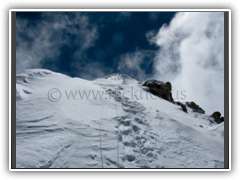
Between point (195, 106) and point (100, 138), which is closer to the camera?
point (100, 138)

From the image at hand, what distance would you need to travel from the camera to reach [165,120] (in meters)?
5.96

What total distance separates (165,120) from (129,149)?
2994 mm

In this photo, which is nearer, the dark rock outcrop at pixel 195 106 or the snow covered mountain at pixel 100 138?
the snow covered mountain at pixel 100 138

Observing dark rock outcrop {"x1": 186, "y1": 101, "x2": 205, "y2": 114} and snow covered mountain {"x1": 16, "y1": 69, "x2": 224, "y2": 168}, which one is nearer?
snow covered mountain {"x1": 16, "y1": 69, "x2": 224, "y2": 168}

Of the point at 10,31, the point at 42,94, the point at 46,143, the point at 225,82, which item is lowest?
the point at 46,143

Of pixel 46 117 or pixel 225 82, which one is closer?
pixel 225 82

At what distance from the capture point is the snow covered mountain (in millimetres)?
3307

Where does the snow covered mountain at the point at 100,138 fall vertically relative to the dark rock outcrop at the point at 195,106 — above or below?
above

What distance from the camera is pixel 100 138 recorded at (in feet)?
13.6

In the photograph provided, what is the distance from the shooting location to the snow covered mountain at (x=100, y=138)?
3.31 meters

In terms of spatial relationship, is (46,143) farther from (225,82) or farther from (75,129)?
(225,82)

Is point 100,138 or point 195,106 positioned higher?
point 100,138

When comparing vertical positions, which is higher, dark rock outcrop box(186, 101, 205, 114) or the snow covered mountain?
the snow covered mountain
